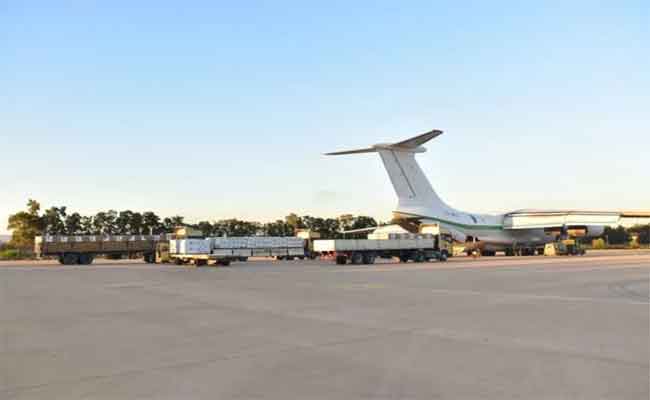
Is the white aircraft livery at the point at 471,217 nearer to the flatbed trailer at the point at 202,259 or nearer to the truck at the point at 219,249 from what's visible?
the truck at the point at 219,249

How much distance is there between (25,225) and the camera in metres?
78.7

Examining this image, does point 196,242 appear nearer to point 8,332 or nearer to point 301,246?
point 301,246

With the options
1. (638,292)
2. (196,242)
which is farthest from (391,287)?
(196,242)

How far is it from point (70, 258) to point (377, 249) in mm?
22585

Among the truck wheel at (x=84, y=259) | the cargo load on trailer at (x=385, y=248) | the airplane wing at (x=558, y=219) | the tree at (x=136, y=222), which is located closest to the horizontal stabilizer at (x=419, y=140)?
the cargo load on trailer at (x=385, y=248)

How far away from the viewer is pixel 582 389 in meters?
6.44

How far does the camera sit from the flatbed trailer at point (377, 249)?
41.6 m

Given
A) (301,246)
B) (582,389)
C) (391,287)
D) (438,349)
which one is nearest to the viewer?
(582,389)

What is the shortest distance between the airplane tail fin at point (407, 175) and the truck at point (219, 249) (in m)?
15.2

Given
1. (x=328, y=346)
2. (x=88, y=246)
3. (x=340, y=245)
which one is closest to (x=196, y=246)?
(x=340, y=245)

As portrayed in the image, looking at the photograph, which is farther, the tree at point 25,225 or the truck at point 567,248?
the tree at point 25,225

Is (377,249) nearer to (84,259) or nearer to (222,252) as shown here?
(222,252)

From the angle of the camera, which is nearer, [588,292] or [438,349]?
[438,349]

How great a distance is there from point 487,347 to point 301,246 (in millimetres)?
38015
